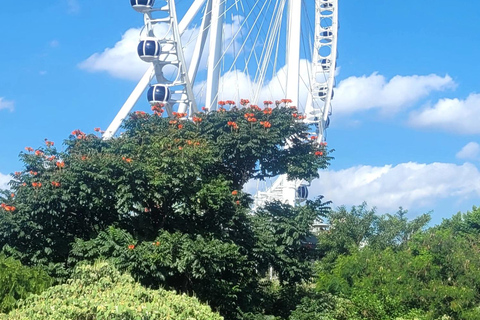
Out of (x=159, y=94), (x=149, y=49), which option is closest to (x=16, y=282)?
(x=159, y=94)

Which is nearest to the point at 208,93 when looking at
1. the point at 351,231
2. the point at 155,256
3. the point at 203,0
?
the point at 203,0

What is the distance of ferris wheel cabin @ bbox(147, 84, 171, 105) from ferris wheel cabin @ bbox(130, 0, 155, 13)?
2681 millimetres

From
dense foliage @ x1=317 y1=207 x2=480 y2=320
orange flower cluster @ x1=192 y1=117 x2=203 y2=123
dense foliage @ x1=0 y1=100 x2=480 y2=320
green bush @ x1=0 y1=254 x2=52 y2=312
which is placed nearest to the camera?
green bush @ x1=0 y1=254 x2=52 y2=312

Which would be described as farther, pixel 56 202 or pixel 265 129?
pixel 265 129

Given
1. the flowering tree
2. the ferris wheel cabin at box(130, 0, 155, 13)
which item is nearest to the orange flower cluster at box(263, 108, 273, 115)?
the flowering tree

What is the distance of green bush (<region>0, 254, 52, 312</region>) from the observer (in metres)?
10.6

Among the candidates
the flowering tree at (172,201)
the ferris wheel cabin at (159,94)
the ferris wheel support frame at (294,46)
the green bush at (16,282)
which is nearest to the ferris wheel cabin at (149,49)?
the ferris wheel cabin at (159,94)

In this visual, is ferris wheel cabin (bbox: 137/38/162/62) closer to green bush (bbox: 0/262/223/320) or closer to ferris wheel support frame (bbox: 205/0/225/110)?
ferris wheel support frame (bbox: 205/0/225/110)

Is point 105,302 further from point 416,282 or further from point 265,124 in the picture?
point 416,282

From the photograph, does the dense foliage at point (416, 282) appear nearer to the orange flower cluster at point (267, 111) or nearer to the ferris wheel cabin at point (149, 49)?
the orange flower cluster at point (267, 111)

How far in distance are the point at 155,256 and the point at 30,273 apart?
2132 millimetres

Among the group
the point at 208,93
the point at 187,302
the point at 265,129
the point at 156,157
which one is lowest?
the point at 187,302

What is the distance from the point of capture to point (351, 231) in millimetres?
25812

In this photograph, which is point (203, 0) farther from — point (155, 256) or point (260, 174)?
point (155, 256)
